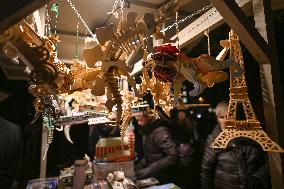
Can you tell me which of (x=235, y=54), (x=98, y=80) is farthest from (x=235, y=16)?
(x=98, y=80)

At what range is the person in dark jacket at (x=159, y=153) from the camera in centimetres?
471

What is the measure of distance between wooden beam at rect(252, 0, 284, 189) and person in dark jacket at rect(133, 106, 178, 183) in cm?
312

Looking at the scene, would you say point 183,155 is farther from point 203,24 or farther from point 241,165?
point 203,24

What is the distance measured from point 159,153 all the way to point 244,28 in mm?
3876

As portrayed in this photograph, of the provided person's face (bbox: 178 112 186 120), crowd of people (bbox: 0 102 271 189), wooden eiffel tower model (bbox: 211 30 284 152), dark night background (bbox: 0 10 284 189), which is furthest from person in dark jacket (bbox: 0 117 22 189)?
wooden eiffel tower model (bbox: 211 30 284 152)

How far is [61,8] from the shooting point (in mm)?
2867

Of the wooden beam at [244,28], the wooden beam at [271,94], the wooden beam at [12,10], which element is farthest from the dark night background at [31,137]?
the wooden beam at [12,10]

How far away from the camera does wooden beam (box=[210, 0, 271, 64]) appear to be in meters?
1.31

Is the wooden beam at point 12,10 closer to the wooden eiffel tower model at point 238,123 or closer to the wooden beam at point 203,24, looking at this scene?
the wooden eiffel tower model at point 238,123

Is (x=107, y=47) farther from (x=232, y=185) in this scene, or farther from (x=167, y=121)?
(x=167, y=121)

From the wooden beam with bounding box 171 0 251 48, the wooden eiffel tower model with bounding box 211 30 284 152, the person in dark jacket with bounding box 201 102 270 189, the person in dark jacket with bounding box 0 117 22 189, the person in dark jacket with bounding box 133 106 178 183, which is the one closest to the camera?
the wooden eiffel tower model with bounding box 211 30 284 152

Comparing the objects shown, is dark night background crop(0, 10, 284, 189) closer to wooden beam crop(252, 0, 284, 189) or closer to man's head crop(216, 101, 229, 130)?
man's head crop(216, 101, 229, 130)

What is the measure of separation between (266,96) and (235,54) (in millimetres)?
434

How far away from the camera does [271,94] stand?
154 cm
